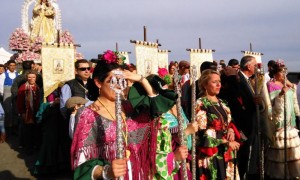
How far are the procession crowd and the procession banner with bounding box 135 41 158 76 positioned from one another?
2.58 feet

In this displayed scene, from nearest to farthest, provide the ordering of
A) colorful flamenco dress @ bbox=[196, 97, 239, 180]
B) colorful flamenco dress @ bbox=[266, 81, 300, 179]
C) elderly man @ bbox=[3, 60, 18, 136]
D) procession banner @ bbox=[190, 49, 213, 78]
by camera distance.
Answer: colorful flamenco dress @ bbox=[196, 97, 239, 180] < colorful flamenco dress @ bbox=[266, 81, 300, 179] < elderly man @ bbox=[3, 60, 18, 136] < procession banner @ bbox=[190, 49, 213, 78]

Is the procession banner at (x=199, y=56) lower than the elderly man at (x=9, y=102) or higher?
higher

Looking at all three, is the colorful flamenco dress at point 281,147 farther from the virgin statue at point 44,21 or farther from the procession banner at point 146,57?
the virgin statue at point 44,21

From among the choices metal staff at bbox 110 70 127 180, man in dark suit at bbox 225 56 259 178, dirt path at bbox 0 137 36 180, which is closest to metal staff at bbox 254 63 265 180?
man in dark suit at bbox 225 56 259 178

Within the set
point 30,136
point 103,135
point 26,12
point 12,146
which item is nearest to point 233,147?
point 103,135

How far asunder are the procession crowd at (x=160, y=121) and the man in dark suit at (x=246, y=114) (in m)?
0.02

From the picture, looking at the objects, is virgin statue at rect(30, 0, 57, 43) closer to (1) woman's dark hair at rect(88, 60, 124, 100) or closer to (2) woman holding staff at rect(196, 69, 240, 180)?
(2) woman holding staff at rect(196, 69, 240, 180)

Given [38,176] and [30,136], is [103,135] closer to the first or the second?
[38,176]

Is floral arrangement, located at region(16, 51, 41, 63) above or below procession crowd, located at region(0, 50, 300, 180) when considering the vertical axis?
above

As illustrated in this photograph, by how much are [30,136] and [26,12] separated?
16761 millimetres

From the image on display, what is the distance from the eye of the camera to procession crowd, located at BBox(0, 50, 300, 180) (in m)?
2.23

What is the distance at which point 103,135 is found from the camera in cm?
223

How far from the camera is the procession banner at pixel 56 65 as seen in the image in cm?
635

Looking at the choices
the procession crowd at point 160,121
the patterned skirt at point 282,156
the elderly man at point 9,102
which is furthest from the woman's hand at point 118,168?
the elderly man at point 9,102
